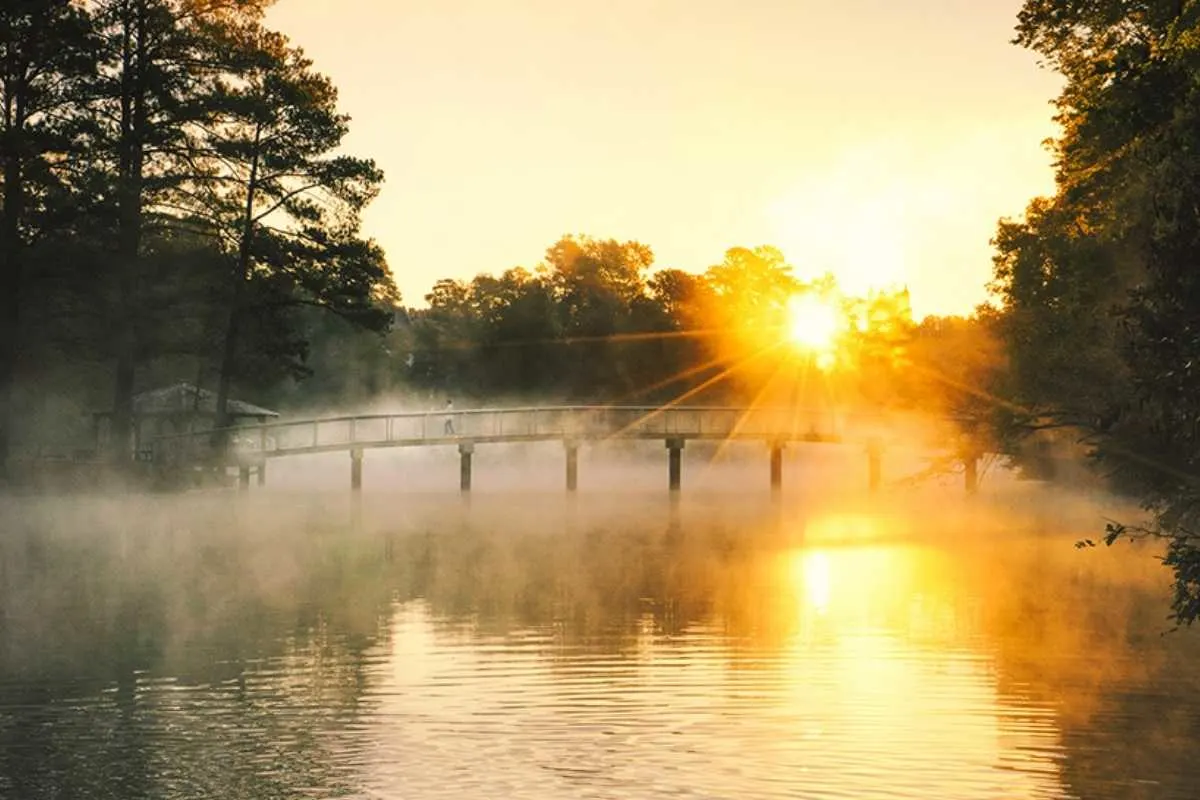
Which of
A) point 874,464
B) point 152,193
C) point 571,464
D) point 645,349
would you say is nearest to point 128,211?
point 152,193

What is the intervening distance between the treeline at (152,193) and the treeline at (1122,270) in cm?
2210

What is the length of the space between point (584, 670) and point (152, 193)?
3445cm

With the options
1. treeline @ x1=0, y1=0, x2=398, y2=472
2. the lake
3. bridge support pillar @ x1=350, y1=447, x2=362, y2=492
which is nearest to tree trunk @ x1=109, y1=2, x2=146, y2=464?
treeline @ x1=0, y1=0, x2=398, y2=472

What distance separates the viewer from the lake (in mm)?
15938

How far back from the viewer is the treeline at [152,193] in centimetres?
5141

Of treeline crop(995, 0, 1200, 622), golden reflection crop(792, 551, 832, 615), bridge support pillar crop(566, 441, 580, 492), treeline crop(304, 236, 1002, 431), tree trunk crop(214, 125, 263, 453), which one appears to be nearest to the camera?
treeline crop(995, 0, 1200, 622)

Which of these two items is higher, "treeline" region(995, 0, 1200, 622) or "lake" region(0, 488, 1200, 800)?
"treeline" region(995, 0, 1200, 622)

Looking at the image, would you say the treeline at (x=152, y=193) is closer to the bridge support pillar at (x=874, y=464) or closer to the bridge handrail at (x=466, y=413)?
the bridge handrail at (x=466, y=413)

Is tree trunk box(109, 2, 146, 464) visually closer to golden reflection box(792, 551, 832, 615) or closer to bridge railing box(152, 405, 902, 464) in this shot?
bridge railing box(152, 405, 902, 464)

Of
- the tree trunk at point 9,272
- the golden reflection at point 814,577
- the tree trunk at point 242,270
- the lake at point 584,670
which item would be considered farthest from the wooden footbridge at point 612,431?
the golden reflection at point 814,577

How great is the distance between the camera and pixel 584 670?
862 inches

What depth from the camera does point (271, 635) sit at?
25250 mm

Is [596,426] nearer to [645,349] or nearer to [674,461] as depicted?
[674,461]

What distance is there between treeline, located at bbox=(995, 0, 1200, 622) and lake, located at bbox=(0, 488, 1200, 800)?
1708 millimetres
